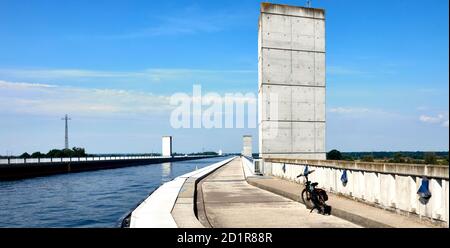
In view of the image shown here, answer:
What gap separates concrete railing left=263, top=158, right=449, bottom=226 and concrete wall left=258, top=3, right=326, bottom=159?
43.5 feet

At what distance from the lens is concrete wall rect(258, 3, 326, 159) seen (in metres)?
32.6

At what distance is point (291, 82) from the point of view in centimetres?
3319

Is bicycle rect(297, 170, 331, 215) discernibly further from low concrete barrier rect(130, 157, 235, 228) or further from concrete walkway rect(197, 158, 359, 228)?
low concrete barrier rect(130, 157, 235, 228)

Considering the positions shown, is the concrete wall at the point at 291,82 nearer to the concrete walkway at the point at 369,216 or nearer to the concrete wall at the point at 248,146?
the concrete walkway at the point at 369,216

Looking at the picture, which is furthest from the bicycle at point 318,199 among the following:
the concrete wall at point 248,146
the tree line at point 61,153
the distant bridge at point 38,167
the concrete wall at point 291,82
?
the tree line at point 61,153

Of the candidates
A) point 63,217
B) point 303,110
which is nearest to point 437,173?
point 63,217

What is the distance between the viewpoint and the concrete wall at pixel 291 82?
32594mm

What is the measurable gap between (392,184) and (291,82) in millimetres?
21457

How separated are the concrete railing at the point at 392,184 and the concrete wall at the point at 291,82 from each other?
1325 centimetres

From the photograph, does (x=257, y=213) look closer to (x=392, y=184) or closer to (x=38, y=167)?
(x=392, y=184)

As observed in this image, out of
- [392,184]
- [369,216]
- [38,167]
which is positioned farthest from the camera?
[38,167]

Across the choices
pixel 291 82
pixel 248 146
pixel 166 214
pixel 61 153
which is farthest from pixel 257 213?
pixel 61 153

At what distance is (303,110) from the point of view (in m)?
33.5

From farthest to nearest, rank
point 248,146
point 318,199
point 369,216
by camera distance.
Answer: point 248,146 < point 318,199 < point 369,216
